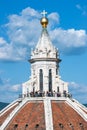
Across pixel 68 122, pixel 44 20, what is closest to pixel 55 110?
pixel 68 122

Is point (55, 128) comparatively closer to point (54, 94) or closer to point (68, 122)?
point (68, 122)

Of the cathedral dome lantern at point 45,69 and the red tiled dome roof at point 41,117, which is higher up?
the cathedral dome lantern at point 45,69

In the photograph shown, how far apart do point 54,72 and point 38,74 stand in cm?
257

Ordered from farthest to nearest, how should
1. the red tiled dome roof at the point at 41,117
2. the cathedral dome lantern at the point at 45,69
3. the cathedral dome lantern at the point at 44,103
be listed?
the cathedral dome lantern at the point at 45,69
the cathedral dome lantern at the point at 44,103
the red tiled dome roof at the point at 41,117

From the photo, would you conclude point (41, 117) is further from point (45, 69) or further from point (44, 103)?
point (45, 69)

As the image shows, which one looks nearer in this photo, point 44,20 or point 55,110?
point 55,110

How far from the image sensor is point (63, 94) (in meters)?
81.4

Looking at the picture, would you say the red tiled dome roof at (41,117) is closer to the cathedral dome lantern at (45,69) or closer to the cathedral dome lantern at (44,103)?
the cathedral dome lantern at (44,103)

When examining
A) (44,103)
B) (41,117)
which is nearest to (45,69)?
(44,103)

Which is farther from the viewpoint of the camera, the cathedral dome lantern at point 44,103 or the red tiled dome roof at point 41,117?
the cathedral dome lantern at point 44,103

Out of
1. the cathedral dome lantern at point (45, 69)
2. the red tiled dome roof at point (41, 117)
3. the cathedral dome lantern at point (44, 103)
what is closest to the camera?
the red tiled dome roof at point (41, 117)

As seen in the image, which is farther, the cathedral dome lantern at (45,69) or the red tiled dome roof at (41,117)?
the cathedral dome lantern at (45,69)

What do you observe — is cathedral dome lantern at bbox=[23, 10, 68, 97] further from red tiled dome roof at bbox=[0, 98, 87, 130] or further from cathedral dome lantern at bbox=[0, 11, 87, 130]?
red tiled dome roof at bbox=[0, 98, 87, 130]

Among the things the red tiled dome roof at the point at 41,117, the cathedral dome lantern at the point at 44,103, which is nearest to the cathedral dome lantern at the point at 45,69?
the cathedral dome lantern at the point at 44,103
